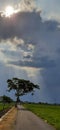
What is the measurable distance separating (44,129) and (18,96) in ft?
349

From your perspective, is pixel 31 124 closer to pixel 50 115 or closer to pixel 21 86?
pixel 50 115

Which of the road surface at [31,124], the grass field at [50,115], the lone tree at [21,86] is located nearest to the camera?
the road surface at [31,124]

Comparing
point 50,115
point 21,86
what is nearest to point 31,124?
point 50,115

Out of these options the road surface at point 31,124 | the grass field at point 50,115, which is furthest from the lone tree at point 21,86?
the road surface at point 31,124

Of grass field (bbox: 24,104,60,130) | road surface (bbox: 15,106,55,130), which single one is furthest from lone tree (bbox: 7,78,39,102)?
road surface (bbox: 15,106,55,130)

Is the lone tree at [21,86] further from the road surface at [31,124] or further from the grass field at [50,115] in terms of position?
the road surface at [31,124]

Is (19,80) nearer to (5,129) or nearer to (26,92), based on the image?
(26,92)

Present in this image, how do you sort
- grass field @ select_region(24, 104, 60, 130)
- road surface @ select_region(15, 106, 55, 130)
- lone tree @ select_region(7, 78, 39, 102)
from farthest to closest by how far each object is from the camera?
lone tree @ select_region(7, 78, 39, 102), grass field @ select_region(24, 104, 60, 130), road surface @ select_region(15, 106, 55, 130)

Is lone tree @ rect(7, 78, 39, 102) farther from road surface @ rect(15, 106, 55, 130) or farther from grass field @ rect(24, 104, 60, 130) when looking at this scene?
road surface @ rect(15, 106, 55, 130)

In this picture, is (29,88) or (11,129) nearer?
(11,129)

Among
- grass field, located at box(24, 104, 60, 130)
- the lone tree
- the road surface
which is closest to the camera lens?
the road surface

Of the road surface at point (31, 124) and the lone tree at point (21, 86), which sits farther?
the lone tree at point (21, 86)

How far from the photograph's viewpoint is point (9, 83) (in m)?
138

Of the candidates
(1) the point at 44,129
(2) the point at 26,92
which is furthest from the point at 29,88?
(1) the point at 44,129
